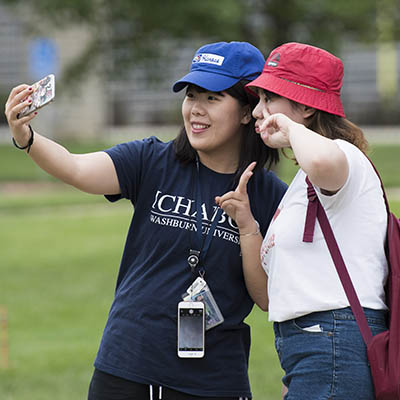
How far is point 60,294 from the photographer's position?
32.0ft

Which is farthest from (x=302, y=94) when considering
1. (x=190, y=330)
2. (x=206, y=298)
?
(x=190, y=330)

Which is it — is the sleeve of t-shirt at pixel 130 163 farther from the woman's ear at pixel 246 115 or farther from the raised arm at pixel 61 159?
the woman's ear at pixel 246 115

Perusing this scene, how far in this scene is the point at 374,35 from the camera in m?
15.4

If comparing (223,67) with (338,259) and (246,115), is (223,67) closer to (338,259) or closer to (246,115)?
(246,115)

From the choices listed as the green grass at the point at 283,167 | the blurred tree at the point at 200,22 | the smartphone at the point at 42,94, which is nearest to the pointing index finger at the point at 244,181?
the smartphone at the point at 42,94

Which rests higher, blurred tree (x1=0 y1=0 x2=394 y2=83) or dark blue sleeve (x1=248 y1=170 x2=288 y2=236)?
blurred tree (x1=0 y1=0 x2=394 y2=83)

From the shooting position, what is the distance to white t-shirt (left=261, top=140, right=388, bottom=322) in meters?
2.63

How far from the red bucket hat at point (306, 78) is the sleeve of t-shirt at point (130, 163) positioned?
1.93 ft

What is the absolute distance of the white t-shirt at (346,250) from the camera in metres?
2.63

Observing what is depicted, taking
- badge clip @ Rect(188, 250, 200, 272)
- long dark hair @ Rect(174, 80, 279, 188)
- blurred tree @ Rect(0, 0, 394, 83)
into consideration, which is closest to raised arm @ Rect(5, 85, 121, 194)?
long dark hair @ Rect(174, 80, 279, 188)

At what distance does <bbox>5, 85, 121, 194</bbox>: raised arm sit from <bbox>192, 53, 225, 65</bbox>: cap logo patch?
0.49 m

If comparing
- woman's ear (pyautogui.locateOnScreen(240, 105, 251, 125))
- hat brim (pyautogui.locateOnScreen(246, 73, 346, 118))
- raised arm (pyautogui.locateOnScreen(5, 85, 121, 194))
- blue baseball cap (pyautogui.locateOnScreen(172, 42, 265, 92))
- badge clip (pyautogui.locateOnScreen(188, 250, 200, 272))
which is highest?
blue baseball cap (pyautogui.locateOnScreen(172, 42, 265, 92))

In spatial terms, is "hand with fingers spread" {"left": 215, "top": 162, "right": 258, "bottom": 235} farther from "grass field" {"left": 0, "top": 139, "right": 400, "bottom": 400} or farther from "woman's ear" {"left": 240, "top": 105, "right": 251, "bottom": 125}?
"grass field" {"left": 0, "top": 139, "right": 400, "bottom": 400}

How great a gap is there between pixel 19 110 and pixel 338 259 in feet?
3.90
